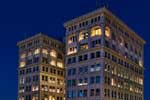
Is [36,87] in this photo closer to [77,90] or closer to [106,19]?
[77,90]

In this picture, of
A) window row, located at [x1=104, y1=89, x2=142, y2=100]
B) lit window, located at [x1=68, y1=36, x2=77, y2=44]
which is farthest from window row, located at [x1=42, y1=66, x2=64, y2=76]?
window row, located at [x1=104, y1=89, x2=142, y2=100]

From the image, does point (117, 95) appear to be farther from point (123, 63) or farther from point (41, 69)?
point (41, 69)

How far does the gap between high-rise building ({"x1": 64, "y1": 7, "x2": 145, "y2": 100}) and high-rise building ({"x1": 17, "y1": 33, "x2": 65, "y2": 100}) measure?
26847mm

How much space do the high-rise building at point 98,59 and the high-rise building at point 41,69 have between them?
26.8 m

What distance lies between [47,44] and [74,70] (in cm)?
3683

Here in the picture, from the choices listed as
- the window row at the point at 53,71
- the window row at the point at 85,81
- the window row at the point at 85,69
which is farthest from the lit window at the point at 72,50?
the window row at the point at 53,71

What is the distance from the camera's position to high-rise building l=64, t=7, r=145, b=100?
390 feet

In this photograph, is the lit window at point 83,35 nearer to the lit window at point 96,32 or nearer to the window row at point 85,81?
the lit window at point 96,32

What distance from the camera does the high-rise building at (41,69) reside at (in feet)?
506

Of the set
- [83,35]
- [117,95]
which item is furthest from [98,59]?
[117,95]

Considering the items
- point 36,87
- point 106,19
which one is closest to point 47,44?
point 36,87

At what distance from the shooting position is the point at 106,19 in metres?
124

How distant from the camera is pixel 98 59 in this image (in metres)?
119

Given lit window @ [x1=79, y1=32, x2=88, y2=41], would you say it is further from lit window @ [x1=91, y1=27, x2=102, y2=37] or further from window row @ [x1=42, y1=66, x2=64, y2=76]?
window row @ [x1=42, y1=66, x2=64, y2=76]
